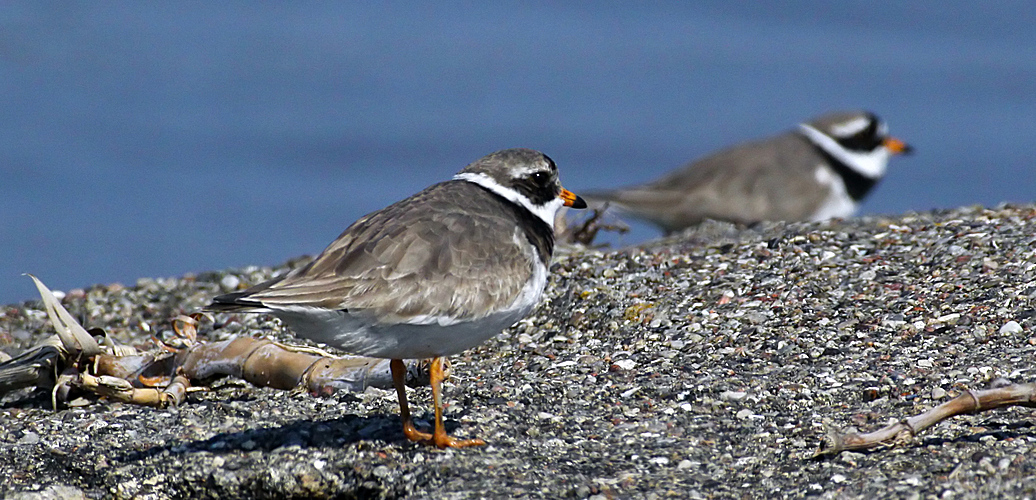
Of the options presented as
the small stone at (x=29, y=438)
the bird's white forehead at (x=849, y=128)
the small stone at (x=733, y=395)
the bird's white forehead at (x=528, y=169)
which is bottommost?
the small stone at (x=733, y=395)

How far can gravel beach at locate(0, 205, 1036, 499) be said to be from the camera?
12.3ft

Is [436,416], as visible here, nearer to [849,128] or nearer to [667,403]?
[667,403]

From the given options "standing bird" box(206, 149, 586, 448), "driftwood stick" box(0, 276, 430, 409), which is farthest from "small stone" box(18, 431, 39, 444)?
"standing bird" box(206, 149, 586, 448)

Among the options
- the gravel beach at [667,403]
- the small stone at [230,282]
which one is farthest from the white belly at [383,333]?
the small stone at [230,282]

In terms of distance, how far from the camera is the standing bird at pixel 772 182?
31.4ft

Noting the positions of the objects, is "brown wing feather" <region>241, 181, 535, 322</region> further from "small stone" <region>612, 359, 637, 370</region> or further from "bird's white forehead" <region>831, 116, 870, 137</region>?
"bird's white forehead" <region>831, 116, 870, 137</region>

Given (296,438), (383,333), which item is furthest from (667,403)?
(296,438)

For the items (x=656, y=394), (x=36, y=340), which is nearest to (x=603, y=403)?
(x=656, y=394)

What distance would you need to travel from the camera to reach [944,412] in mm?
3631

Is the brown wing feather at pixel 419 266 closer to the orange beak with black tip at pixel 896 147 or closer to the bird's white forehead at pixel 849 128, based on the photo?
the bird's white forehead at pixel 849 128

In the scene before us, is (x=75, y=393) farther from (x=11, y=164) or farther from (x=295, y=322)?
(x=11, y=164)

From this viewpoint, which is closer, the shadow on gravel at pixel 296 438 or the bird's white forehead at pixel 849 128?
the shadow on gravel at pixel 296 438

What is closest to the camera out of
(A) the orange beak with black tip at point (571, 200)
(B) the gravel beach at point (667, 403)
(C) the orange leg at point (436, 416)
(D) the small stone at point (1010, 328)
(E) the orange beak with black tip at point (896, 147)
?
(B) the gravel beach at point (667, 403)

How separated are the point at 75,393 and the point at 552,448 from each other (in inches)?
78.6
